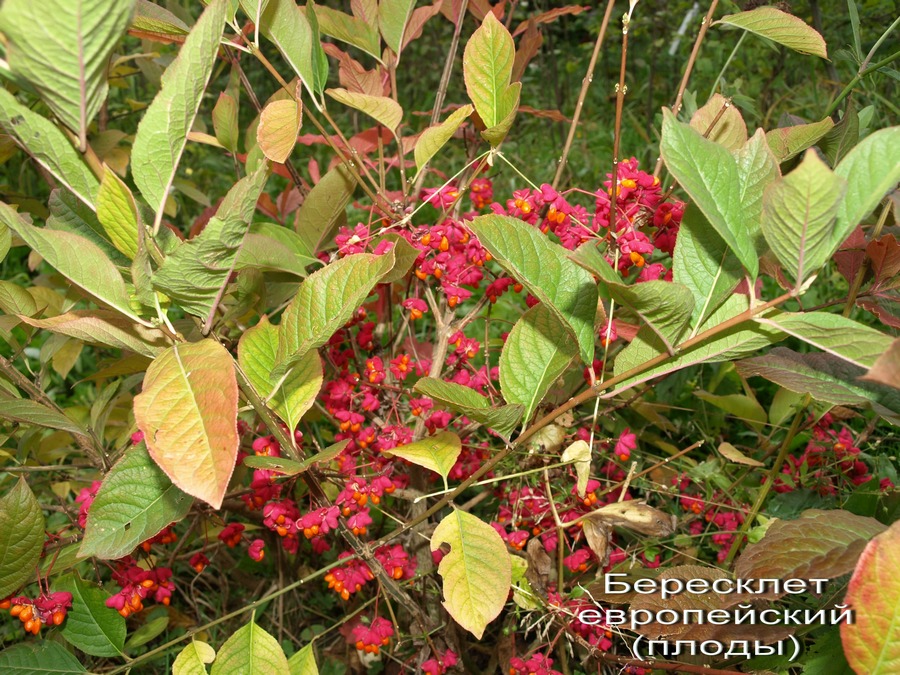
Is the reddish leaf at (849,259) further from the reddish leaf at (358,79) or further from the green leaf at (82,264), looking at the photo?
the green leaf at (82,264)

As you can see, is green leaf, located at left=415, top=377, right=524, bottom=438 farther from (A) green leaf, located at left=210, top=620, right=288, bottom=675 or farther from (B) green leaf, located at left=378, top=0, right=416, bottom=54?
(B) green leaf, located at left=378, top=0, right=416, bottom=54

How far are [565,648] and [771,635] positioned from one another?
50cm

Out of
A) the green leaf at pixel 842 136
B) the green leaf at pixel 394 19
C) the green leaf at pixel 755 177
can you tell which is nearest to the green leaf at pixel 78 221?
the green leaf at pixel 394 19

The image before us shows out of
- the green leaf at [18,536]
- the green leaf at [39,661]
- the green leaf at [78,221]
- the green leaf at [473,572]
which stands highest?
the green leaf at [78,221]

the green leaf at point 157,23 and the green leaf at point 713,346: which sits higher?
the green leaf at point 157,23

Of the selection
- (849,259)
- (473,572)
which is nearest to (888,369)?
(473,572)

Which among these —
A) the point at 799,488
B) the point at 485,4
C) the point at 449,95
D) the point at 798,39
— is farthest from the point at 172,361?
the point at 449,95

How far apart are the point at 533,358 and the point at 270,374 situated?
306mm

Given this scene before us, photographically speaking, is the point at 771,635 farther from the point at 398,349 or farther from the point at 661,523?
the point at 398,349

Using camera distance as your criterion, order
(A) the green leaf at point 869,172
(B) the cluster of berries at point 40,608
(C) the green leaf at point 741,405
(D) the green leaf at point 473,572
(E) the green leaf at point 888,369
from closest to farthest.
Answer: (E) the green leaf at point 888,369 < (A) the green leaf at point 869,172 < (D) the green leaf at point 473,572 < (B) the cluster of berries at point 40,608 < (C) the green leaf at point 741,405

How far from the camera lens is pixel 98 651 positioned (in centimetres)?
115

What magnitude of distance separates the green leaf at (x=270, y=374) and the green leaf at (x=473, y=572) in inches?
8.6

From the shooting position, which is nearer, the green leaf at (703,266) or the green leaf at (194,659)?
the green leaf at (703,266)

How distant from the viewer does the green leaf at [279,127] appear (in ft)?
3.19
